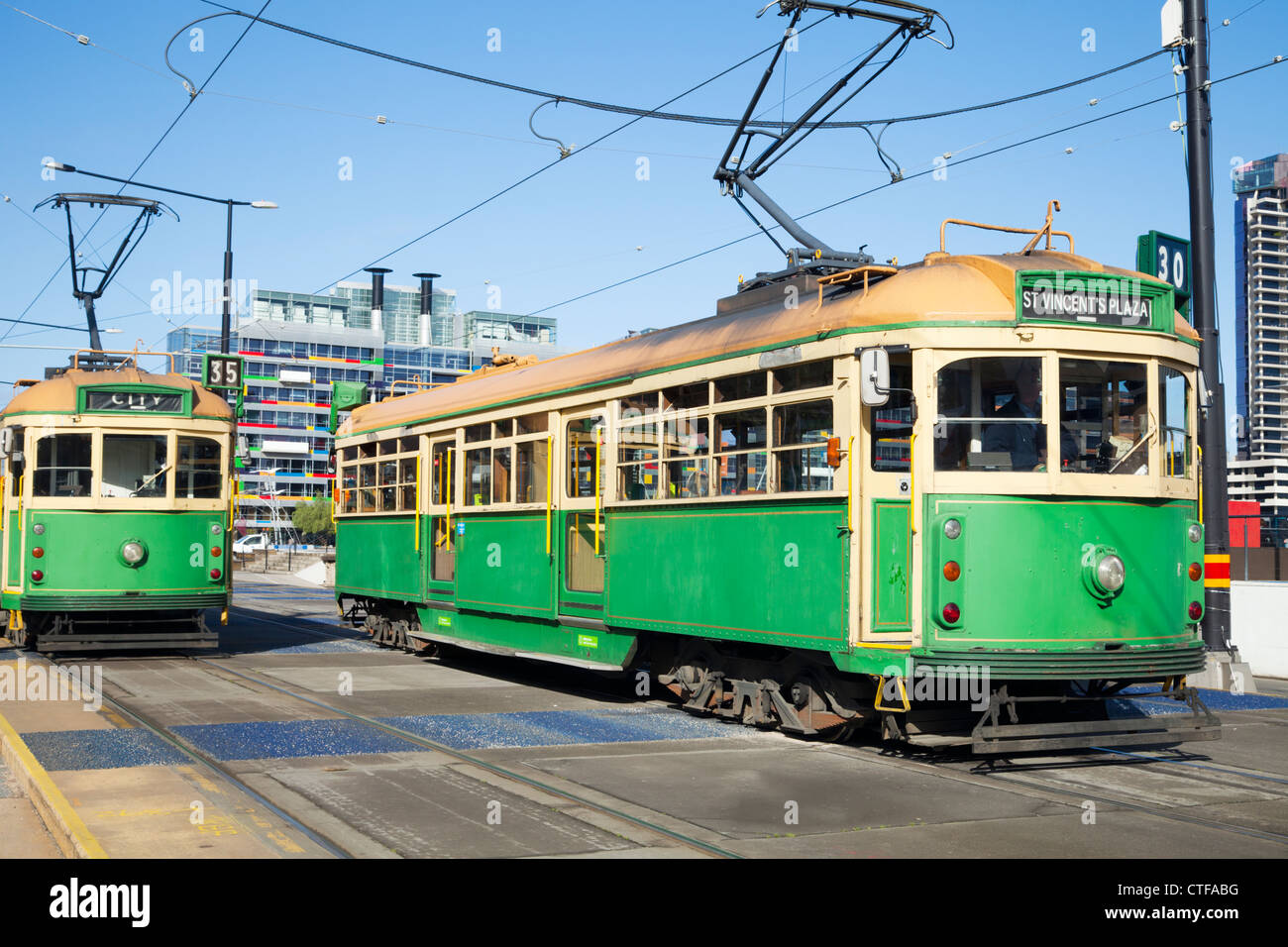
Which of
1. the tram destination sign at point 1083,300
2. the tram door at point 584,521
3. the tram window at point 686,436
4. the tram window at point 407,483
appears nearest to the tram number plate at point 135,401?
the tram window at point 407,483

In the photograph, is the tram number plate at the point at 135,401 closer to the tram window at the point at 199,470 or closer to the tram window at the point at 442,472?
the tram window at the point at 199,470

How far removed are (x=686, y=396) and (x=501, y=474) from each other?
12.8 feet

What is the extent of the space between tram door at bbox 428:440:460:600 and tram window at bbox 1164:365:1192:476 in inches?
341

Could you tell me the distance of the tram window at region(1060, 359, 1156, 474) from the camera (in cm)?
930

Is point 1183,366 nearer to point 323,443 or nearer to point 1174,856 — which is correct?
point 1174,856

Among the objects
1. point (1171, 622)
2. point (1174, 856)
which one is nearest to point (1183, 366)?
point (1171, 622)

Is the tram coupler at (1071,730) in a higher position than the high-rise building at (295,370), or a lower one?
lower

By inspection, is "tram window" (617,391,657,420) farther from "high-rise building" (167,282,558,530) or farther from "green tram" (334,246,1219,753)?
"high-rise building" (167,282,558,530)

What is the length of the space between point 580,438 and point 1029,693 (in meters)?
5.33

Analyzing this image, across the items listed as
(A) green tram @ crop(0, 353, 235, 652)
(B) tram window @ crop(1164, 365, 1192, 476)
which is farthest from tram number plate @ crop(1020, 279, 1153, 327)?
(A) green tram @ crop(0, 353, 235, 652)

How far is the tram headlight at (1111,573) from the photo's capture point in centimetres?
910

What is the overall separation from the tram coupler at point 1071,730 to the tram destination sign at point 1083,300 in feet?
8.56

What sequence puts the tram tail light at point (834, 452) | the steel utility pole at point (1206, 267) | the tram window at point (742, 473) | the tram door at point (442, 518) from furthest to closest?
the tram door at point (442, 518) → the steel utility pole at point (1206, 267) → the tram window at point (742, 473) → the tram tail light at point (834, 452)
